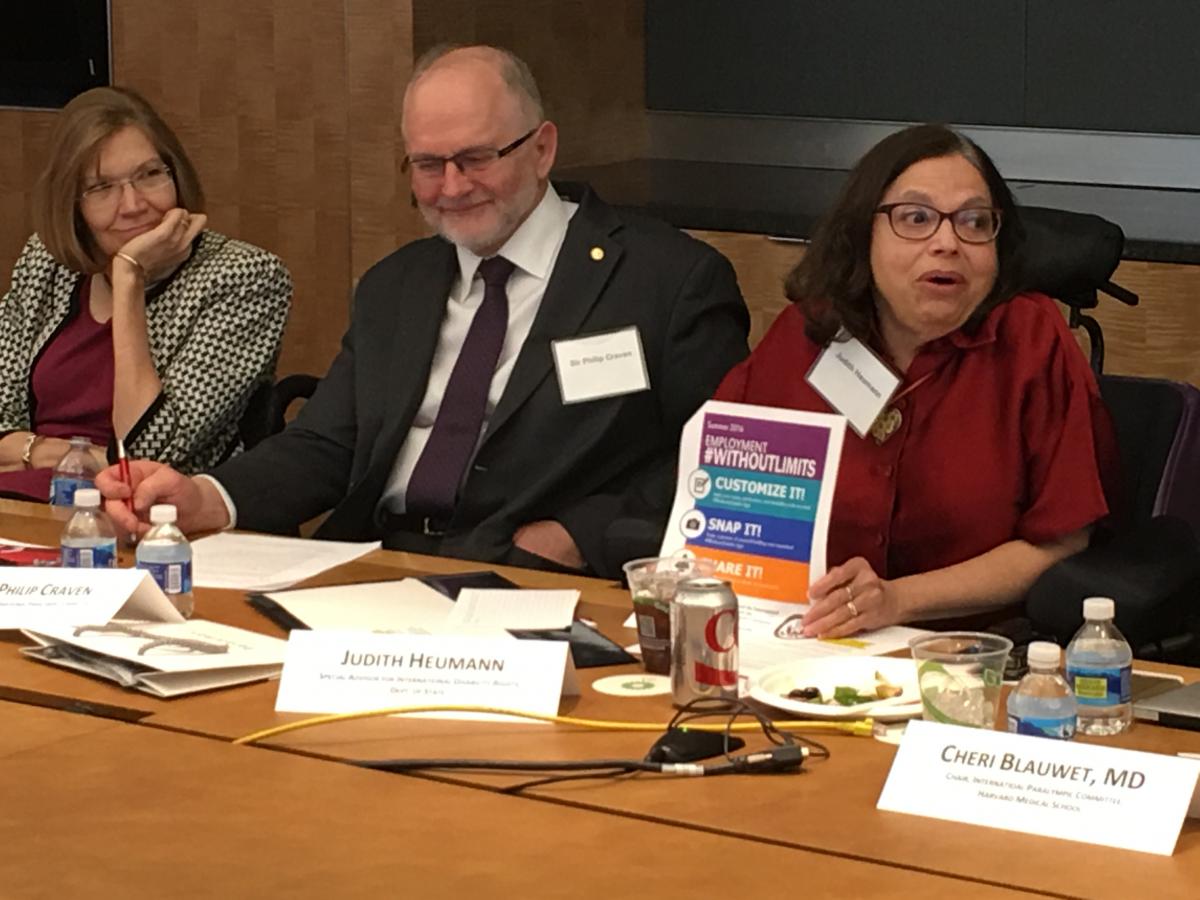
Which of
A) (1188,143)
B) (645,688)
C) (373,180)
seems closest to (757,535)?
(645,688)

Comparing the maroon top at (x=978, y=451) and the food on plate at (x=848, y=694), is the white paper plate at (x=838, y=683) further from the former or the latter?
the maroon top at (x=978, y=451)

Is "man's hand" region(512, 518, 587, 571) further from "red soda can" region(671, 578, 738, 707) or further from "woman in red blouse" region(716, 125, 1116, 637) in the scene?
"red soda can" region(671, 578, 738, 707)

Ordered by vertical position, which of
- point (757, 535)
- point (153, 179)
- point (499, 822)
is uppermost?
point (153, 179)

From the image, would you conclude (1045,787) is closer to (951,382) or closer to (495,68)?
(951,382)

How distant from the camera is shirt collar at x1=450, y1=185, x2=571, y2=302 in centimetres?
341

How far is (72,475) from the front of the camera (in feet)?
10.8

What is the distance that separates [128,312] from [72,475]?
56 centimetres

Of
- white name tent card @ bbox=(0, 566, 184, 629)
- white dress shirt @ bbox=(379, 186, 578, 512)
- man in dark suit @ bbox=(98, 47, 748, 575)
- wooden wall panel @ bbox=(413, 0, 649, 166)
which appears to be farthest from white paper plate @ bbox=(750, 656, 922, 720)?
wooden wall panel @ bbox=(413, 0, 649, 166)

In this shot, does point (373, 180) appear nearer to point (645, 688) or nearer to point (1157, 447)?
point (1157, 447)

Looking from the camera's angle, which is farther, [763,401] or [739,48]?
[739,48]

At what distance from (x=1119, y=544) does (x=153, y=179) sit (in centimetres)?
200

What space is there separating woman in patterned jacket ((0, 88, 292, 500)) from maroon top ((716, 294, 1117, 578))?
131cm

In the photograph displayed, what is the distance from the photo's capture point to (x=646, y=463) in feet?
11.1

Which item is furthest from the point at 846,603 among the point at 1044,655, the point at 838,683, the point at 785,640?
the point at 1044,655
